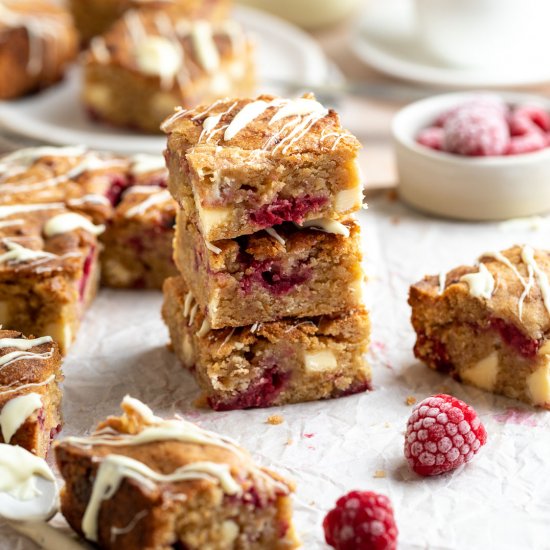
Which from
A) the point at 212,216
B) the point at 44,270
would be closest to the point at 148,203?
the point at 44,270

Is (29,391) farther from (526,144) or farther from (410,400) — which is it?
(526,144)

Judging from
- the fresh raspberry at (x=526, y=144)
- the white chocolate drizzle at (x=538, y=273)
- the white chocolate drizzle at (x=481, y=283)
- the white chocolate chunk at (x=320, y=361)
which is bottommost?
the white chocolate chunk at (x=320, y=361)

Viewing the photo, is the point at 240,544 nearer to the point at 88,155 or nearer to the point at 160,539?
the point at 160,539

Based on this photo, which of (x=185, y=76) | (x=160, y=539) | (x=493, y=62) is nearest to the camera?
Result: (x=160, y=539)

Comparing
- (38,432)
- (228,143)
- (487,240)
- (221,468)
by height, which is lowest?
(487,240)

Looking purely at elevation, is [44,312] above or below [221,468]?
below

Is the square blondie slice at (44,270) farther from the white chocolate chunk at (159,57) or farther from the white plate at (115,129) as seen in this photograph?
the white chocolate chunk at (159,57)

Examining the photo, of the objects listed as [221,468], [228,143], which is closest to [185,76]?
[228,143]

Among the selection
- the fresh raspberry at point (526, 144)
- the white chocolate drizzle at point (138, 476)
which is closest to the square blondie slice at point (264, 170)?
the white chocolate drizzle at point (138, 476)
